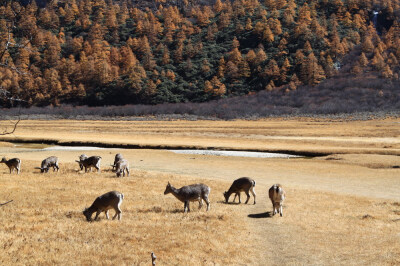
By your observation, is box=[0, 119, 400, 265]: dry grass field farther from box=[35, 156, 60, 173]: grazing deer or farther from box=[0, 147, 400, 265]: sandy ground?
box=[35, 156, 60, 173]: grazing deer

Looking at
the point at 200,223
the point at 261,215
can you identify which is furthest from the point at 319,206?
the point at 200,223

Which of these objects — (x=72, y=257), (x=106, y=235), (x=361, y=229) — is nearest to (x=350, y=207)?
(x=361, y=229)

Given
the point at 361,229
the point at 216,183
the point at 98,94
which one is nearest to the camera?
the point at 361,229

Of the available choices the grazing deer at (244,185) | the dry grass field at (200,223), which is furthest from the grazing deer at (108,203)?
the grazing deer at (244,185)

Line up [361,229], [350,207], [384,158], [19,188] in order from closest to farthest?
[361,229] → [350,207] → [19,188] → [384,158]

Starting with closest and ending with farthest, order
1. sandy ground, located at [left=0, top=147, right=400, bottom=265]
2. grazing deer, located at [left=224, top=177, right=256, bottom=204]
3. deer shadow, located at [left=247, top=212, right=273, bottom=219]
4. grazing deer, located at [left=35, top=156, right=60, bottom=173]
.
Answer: sandy ground, located at [left=0, top=147, right=400, bottom=265], deer shadow, located at [left=247, top=212, right=273, bottom=219], grazing deer, located at [left=224, top=177, right=256, bottom=204], grazing deer, located at [left=35, top=156, right=60, bottom=173]

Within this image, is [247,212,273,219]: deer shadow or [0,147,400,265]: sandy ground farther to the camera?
[247,212,273,219]: deer shadow

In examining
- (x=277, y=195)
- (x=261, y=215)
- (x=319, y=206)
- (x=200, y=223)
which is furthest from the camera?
(x=319, y=206)

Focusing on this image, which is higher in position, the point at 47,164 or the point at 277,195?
the point at 277,195

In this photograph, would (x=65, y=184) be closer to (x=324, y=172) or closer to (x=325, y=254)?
(x=325, y=254)

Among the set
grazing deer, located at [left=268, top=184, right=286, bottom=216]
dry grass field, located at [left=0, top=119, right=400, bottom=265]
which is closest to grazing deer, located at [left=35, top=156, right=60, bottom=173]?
dry grass field, located at [left=0, top=119, right=400, bottom=265]

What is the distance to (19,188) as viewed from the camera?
26797 millimetres

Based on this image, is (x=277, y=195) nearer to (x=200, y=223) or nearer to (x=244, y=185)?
(x=244, y=185)

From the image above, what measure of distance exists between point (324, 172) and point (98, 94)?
171 metres
